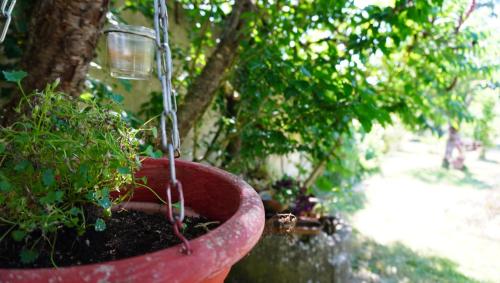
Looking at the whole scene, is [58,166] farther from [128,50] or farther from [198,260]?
[128,50]

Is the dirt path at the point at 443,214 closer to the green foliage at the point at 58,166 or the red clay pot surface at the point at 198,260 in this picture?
the red clay pot surface at the point at 198,260

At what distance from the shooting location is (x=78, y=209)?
45cm

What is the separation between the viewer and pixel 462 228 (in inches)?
104

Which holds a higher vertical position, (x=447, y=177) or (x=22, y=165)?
(x=22, y=165)

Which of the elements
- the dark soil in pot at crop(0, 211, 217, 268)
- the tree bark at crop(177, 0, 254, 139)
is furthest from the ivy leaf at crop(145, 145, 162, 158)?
the tree bark at crop(177, 0, 254, 139)

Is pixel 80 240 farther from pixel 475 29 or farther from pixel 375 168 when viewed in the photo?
pixel 375 168

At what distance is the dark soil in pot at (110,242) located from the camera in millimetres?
471

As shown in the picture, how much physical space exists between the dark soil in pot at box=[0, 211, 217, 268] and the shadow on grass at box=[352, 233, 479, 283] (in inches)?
65.4

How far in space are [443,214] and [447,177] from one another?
1650 millimetres

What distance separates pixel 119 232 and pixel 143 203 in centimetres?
15

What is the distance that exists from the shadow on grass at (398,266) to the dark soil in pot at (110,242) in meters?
1.66

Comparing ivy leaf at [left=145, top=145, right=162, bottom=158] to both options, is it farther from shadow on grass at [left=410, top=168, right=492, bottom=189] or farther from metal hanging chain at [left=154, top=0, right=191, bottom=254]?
shadow on grass at [left=410, top=168, right=492, bottom=189]

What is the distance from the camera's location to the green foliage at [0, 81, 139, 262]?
423mm

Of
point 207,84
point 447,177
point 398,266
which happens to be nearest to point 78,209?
point 207,84
